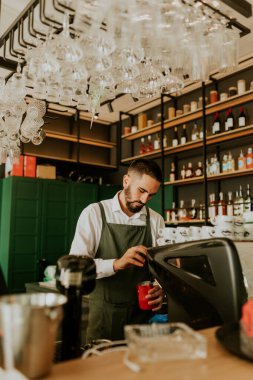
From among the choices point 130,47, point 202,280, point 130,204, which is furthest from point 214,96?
point 202,280

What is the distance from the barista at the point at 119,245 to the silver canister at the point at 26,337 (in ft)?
3.45

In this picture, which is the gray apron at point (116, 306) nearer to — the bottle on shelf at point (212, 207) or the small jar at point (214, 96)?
the bottle on shelf at point (212, 207)

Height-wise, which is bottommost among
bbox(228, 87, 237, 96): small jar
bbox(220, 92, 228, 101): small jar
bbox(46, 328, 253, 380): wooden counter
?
bbox(46, 328, 253, 380): wooden counter

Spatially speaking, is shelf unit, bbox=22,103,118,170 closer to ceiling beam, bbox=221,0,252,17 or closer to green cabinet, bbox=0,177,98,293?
green cabinet, bbox=0,177,98,293

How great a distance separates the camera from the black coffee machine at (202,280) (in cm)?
100

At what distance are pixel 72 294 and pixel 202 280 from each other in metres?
0.43

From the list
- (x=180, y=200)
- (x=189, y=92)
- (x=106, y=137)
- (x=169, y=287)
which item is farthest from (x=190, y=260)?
(x=106, y=137)

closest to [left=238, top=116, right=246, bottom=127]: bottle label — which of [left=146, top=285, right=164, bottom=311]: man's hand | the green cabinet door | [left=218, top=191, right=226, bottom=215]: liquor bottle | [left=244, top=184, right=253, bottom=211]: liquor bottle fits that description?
[left=244, top=184, right=253, bottom=211]: liquor bottle

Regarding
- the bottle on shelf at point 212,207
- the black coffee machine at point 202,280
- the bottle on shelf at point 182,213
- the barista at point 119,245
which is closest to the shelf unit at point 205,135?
the bottle on shelf at point 212,207

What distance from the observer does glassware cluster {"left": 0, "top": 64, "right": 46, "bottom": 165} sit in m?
1.98

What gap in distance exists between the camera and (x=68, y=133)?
6.09 meters

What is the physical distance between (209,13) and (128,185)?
112 centimetres

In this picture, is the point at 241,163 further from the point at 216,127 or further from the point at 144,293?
the point at 144,293

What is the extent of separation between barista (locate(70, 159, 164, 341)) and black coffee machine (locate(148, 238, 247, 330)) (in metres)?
0.44
